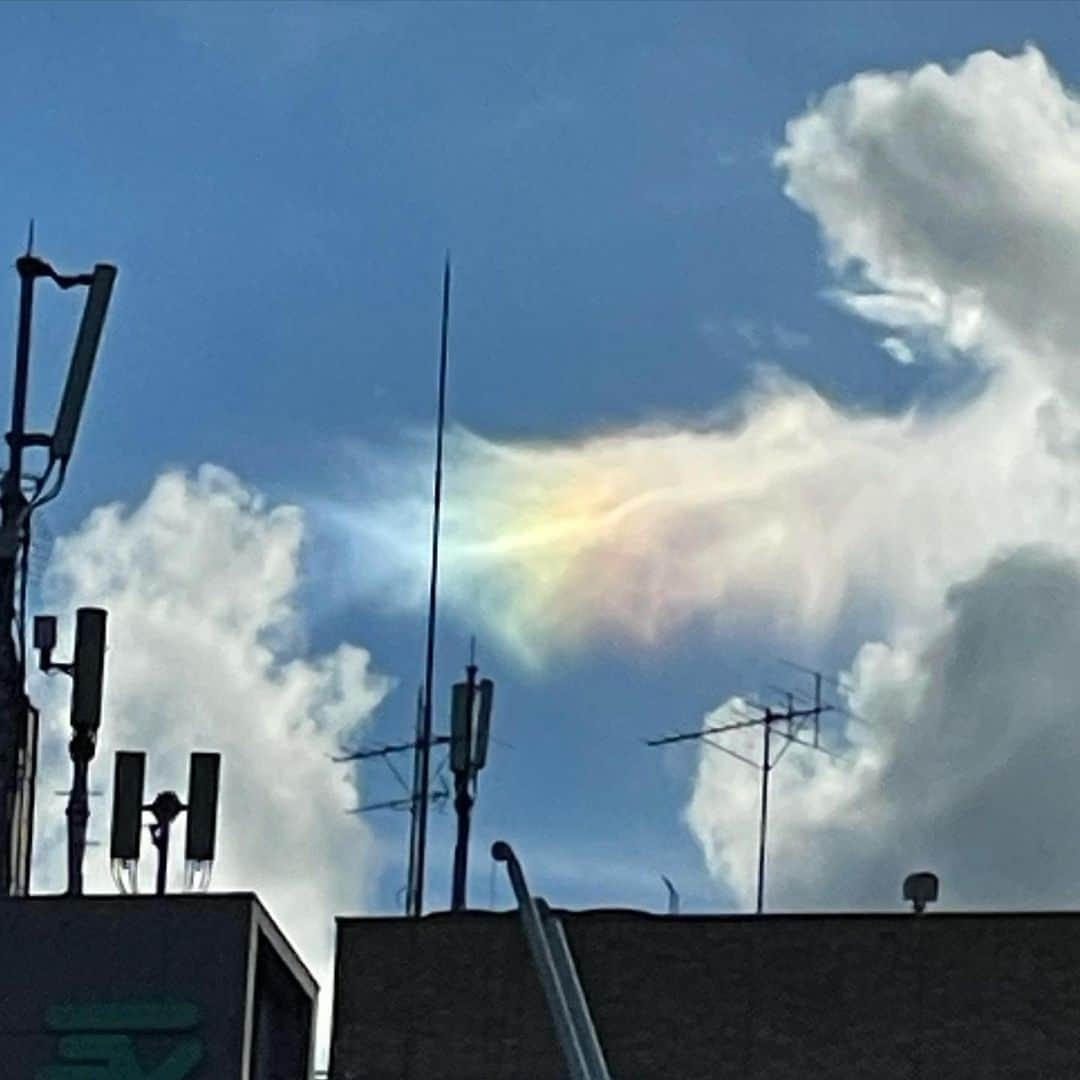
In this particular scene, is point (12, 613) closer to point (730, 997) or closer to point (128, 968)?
point (128, 968)

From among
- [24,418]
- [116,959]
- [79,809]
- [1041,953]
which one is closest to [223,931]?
[116,959]

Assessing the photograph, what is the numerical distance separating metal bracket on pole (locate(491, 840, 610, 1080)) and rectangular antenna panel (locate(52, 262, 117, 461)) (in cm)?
1028

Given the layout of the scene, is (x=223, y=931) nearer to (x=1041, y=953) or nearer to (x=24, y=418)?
(x=24, y=418)

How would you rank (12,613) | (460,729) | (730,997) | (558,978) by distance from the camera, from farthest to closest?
1. (460,729)
2. (730,997)
3. (12,613)
4. (558,978)

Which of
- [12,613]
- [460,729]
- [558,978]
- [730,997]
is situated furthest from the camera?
[460,729]

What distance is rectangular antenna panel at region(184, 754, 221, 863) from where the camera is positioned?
176 feet

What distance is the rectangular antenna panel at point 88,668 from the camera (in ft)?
173

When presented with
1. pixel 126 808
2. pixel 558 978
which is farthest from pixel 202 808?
pixel 558 978

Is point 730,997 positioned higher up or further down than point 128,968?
higher up

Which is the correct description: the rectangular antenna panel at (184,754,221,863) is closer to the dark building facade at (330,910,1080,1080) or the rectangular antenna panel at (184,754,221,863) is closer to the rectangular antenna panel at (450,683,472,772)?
the dark building facade at (330,910,1080,1080)

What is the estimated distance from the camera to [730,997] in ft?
189

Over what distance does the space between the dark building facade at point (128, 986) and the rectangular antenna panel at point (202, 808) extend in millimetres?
4071

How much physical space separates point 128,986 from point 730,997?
1166 centimetres

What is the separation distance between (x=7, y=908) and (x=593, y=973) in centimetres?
1143
